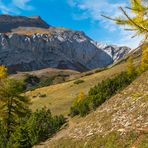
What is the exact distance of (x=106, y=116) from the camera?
120 feet

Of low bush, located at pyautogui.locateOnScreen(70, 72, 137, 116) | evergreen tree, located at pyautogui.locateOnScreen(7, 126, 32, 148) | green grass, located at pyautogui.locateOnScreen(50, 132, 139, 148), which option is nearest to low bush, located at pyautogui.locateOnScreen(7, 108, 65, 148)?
evergreen tree, located at pyautogui.locateOnScreen(7, 126, 32, 148)

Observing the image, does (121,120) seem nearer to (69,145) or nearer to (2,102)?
(69,145)

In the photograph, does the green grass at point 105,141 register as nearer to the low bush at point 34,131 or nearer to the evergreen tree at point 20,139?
the evergreen tree at point 20,139

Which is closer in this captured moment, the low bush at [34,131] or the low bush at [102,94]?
the low bush at [34,131]

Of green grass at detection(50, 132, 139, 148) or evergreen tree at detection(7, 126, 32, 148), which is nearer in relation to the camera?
green grass at detection(50, 132, 139, 148)

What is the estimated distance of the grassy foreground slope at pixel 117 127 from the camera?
2853 centimetres

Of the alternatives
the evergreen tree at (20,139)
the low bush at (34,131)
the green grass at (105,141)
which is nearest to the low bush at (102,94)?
the low bush at (34,131)

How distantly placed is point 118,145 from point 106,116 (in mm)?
8430

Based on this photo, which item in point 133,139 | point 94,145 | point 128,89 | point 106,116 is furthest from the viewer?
point 128,89

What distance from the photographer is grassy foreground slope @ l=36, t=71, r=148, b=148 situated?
93.6 feet

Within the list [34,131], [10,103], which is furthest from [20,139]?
[10,103]

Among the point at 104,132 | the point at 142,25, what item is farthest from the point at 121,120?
the point at 142,25

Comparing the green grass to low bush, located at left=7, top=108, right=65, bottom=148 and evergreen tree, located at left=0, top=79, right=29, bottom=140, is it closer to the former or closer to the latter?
low bush, located at left=7, top=108, right=65, bottom=148

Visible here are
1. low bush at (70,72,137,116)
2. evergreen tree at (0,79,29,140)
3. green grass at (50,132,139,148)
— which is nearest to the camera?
green grass at (50,132,139,148)
